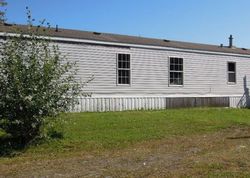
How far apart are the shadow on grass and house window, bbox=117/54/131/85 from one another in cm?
901

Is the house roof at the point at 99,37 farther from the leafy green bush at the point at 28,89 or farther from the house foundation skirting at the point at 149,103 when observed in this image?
the leafy green bush at the point at 28,89

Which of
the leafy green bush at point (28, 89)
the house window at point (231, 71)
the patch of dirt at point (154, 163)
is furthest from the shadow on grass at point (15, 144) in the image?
the house window at point (231, 71)

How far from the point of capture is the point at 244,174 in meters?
9.52

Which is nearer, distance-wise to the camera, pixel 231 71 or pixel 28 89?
pixel 28 89

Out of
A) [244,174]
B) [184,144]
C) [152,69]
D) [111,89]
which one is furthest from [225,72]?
[244,174]

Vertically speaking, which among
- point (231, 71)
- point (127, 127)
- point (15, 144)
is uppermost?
point (231, 71)

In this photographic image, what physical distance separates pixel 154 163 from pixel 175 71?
1498cm

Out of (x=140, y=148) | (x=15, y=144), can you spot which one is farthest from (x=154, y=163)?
(x=15, y=144)

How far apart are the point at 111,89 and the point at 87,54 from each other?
212 centimetres

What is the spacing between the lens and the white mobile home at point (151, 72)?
71.7 ft

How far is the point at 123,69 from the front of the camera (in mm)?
23203

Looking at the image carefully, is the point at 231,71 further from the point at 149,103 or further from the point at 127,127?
the point at 127,127

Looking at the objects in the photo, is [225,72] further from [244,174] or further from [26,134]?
[244,174]

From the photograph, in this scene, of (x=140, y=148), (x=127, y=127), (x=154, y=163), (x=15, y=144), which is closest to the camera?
(x=154, y=163)
